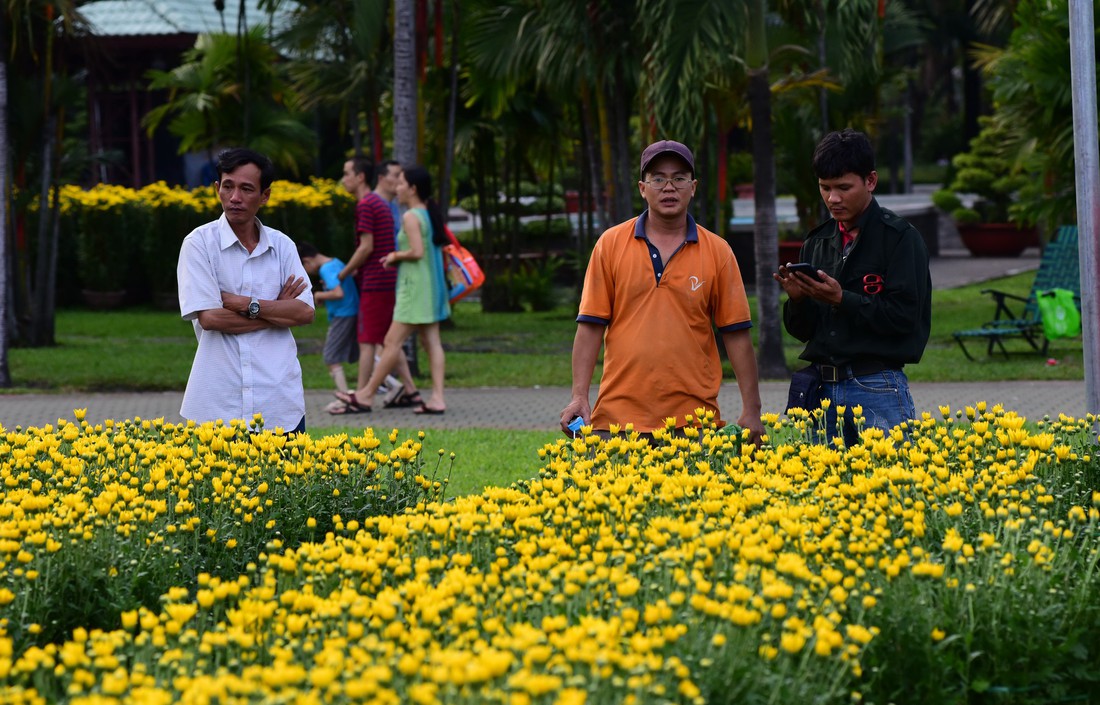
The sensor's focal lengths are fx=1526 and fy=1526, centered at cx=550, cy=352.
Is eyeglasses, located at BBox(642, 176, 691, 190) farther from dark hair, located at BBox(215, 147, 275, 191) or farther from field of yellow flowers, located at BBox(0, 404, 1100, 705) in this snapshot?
dark hair, located at BBox(215, 147, 275, 191)

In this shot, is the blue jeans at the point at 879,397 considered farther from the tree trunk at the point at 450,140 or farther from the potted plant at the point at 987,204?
the potted plant at the point at 987,204

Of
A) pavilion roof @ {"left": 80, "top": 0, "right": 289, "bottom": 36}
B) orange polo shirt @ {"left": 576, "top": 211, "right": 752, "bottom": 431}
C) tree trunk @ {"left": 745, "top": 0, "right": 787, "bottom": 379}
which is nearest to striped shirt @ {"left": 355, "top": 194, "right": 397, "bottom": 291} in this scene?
tree trunk @ {"left": 745, "top": 0, "right": 787, "bottom": 379}

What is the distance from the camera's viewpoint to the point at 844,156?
552 centimetres

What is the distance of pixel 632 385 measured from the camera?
584 cm

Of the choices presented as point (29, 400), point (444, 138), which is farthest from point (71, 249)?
point (29, 400)

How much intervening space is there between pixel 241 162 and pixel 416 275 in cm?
589

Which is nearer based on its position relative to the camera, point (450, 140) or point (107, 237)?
point (450, 140)

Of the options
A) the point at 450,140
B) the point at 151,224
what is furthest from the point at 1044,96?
the point at 151,224

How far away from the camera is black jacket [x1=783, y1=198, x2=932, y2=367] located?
562cm

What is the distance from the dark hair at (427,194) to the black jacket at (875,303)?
246 inches

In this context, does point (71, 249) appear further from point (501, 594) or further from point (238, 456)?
point (501, 594)

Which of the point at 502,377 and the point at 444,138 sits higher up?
the point at 444,138

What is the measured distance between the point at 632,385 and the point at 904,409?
1033 millimetres

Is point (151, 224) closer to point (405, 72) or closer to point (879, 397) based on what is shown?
point (405, 72)
